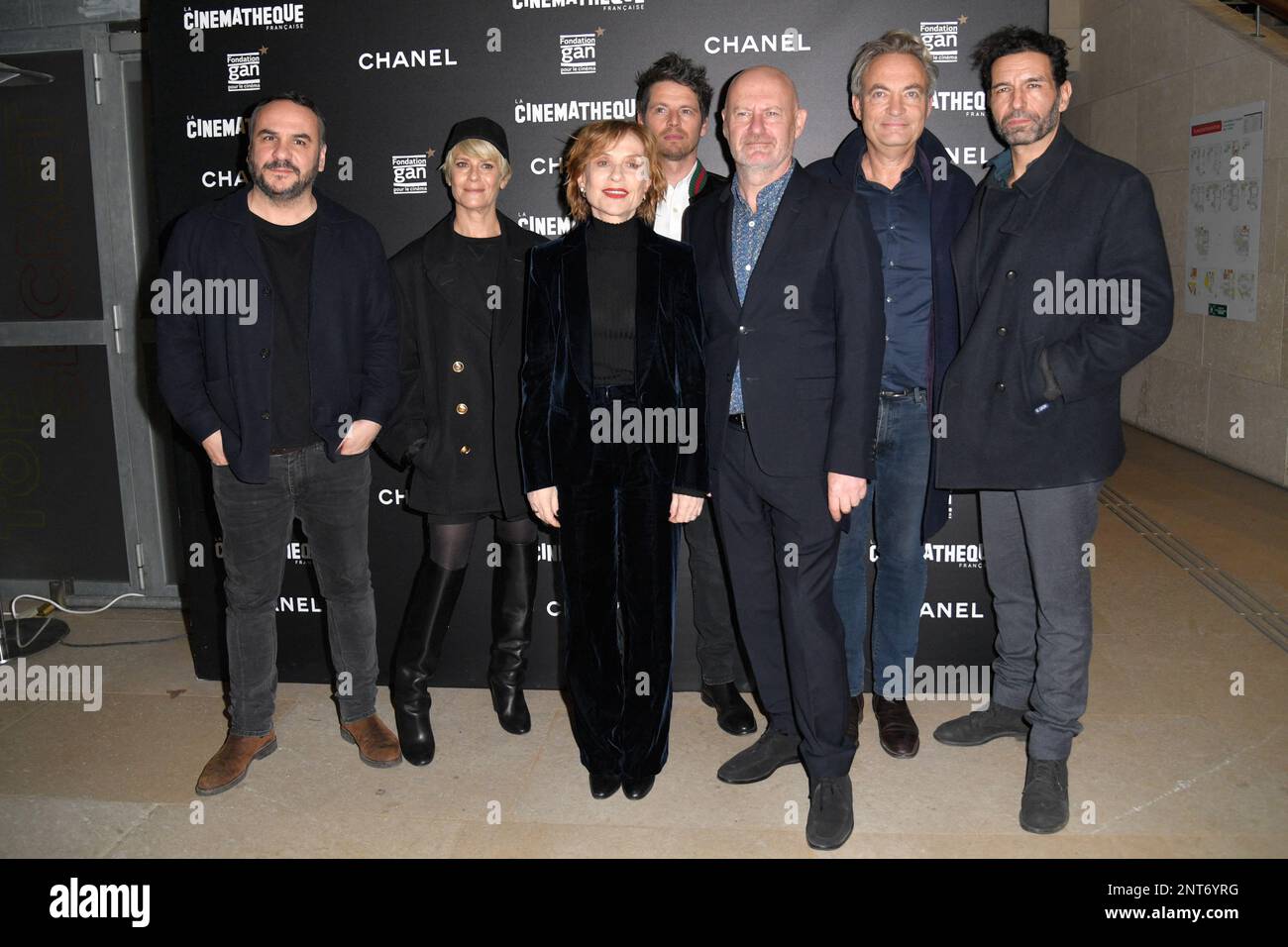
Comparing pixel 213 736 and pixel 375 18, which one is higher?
pixel 375 18

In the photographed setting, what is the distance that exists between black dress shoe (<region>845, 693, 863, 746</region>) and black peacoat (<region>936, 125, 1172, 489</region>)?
0.72m

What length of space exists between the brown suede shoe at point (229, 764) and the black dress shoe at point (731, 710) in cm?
152

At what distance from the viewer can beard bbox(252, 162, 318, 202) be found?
Result: 3.05 metres

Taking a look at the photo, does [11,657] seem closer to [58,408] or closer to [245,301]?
[58,408]

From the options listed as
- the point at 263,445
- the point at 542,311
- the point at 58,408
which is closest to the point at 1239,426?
the point at 542,311

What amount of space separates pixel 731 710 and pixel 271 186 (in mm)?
2268

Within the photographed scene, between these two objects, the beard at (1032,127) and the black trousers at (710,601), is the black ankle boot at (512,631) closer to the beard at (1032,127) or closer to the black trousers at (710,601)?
the black trousers at (710,601)

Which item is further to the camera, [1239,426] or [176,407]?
[1239,426]

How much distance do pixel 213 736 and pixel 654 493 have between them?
195 centimetres

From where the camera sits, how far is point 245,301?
10.0 feet

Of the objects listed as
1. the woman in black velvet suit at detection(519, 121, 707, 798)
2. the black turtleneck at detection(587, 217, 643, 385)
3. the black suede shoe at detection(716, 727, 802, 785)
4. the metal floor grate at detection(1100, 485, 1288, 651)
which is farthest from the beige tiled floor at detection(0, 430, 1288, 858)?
the black turtleneck at detection(587, 217, 643, 385)

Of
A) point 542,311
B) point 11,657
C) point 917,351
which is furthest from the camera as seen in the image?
point 11,657

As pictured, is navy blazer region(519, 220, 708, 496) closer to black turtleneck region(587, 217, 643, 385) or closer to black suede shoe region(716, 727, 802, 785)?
black turtleneck region(587, 217, 643, 385)

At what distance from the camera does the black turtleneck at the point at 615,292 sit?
9.31 ft
